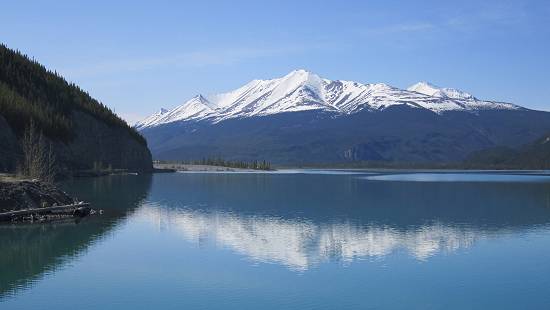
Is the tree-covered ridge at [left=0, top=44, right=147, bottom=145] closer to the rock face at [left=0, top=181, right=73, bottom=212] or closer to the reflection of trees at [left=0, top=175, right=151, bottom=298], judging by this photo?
the rock face at [left=0, top=181, right=73, bottom=212]

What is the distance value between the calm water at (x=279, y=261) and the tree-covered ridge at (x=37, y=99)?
238 ft

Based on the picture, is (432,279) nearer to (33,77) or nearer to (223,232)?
(223,232)

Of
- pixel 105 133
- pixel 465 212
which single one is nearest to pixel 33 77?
pixel 105 133

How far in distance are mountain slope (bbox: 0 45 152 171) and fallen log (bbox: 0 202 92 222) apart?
56.8 m

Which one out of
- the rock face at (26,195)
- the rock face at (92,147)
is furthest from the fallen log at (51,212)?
the rock face at (92,147)

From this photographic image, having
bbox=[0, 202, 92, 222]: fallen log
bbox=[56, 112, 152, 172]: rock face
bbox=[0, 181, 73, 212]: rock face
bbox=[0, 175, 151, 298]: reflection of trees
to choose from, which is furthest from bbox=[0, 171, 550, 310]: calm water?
bbox=[56, 112, 152, 172]: rock face

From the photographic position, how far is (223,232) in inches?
2212

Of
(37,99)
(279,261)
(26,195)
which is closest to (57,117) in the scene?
(37,99)

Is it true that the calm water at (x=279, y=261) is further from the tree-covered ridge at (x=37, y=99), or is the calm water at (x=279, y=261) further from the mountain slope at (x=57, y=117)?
the tree-covered ridge at (x=37, y=99)

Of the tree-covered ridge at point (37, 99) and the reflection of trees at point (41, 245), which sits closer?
the reflection of trees at point (41, 245)

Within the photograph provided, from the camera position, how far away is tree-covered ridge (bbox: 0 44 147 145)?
13538 cm

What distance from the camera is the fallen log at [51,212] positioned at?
5812cm

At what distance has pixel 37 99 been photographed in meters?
165

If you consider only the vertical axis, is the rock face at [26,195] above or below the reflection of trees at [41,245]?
above
